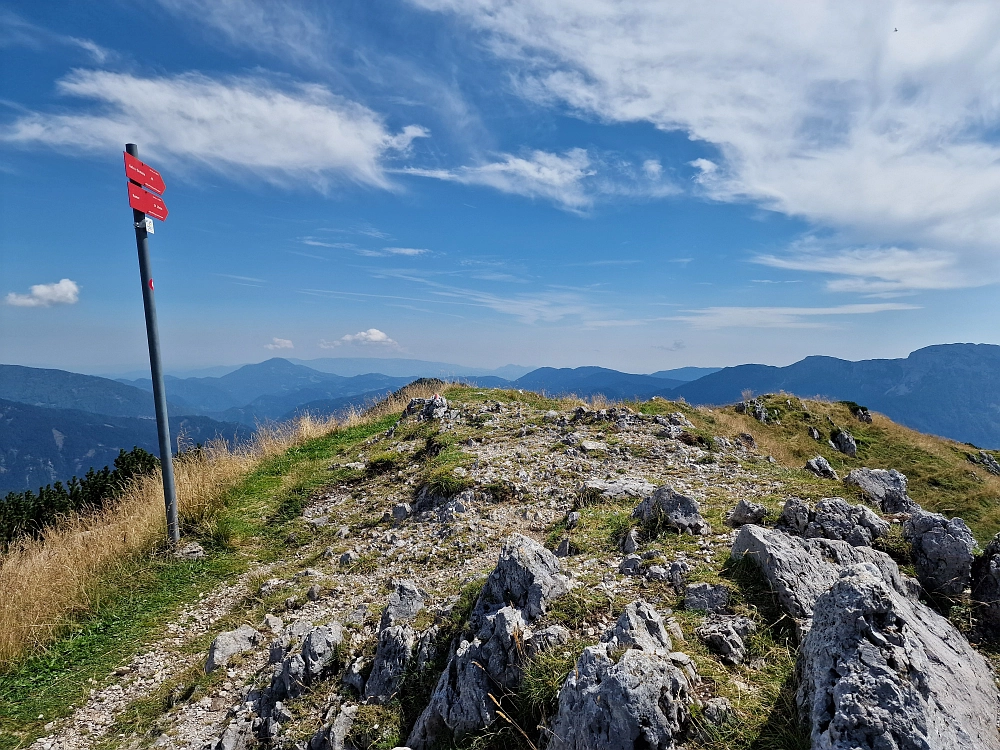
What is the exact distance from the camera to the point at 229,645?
6285 millimetres

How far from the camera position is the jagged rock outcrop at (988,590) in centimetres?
468

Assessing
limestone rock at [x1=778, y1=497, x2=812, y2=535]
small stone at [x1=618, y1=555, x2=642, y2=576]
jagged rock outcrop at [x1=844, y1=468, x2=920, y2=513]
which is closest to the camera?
small stone at [x1=618, y1=555, x2=642, y2=576]

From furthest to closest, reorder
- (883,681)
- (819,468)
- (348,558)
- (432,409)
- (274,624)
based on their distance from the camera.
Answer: (432,409) < (819,468) < (348,558) < (274,624) < (883,681)

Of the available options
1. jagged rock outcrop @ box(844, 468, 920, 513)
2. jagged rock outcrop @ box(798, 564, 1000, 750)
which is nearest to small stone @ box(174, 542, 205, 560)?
jagged rock outcrop @ box(798, 564, 1000, 750)

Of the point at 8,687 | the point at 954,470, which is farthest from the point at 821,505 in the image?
the point at 954,470

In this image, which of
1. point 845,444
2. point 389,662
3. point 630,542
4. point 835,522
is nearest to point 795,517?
point 835,522

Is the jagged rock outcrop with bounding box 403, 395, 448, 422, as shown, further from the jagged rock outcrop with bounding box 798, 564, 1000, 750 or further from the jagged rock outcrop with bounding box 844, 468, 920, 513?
the jagged rock outcrop with bounding box 798, 564, 1000, 750

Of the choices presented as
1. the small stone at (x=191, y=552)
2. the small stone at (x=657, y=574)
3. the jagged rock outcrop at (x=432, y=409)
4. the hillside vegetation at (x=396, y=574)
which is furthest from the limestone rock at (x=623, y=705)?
the jagged rock outcrop at (x=432, y=409)

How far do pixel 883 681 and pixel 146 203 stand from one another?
445 inches

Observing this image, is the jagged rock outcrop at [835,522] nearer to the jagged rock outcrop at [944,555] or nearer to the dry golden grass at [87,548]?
the jagged rock outcrop at [944,555]

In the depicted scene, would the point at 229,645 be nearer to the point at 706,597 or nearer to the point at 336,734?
the point at 336,734

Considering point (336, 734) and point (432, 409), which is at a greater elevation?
point (432, 409)

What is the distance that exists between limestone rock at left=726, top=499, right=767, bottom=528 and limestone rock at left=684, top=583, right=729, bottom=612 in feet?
7.07

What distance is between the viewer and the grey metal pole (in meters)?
8.53
